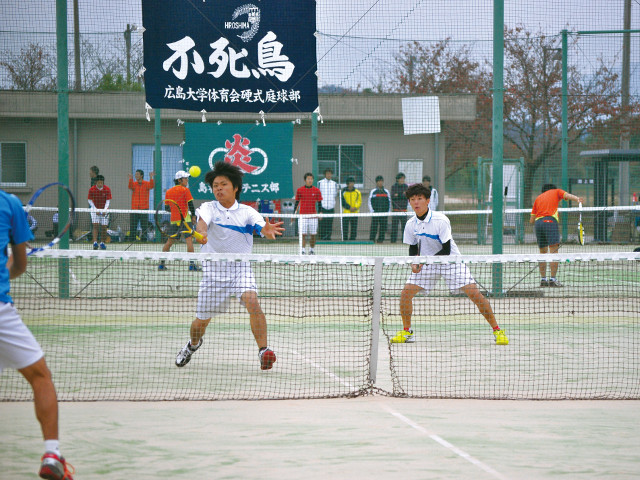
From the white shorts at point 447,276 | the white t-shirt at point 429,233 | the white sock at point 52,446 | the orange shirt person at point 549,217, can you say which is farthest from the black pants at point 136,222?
the white sock at point 52,446

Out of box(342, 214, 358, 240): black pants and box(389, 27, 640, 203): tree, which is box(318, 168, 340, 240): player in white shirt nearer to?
box(342, 214, 358, 240): black pants

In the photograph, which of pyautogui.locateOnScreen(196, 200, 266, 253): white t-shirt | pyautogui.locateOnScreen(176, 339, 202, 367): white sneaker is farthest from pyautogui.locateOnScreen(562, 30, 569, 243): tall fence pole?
pyautogui.locateOnScreen(176, 339, 202, 367): white sneaker

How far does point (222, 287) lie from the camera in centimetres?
705

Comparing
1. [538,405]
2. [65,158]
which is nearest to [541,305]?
[538,405]

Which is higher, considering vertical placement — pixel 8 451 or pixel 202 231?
pixel 202 231

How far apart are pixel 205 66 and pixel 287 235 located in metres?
9.10

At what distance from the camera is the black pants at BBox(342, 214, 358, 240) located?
20094mm

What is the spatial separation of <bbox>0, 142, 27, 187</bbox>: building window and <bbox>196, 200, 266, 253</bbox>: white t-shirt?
15.3 m

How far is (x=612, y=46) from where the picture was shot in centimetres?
1862

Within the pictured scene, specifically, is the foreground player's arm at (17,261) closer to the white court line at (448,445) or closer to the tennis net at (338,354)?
the tennis net at (338,354)

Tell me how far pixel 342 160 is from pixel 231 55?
9880 millimetres

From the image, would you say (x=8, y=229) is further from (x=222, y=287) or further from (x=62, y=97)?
(x=62, y=97)

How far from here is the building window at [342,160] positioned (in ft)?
72.8

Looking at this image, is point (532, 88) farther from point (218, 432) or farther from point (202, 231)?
point (218, 432)
